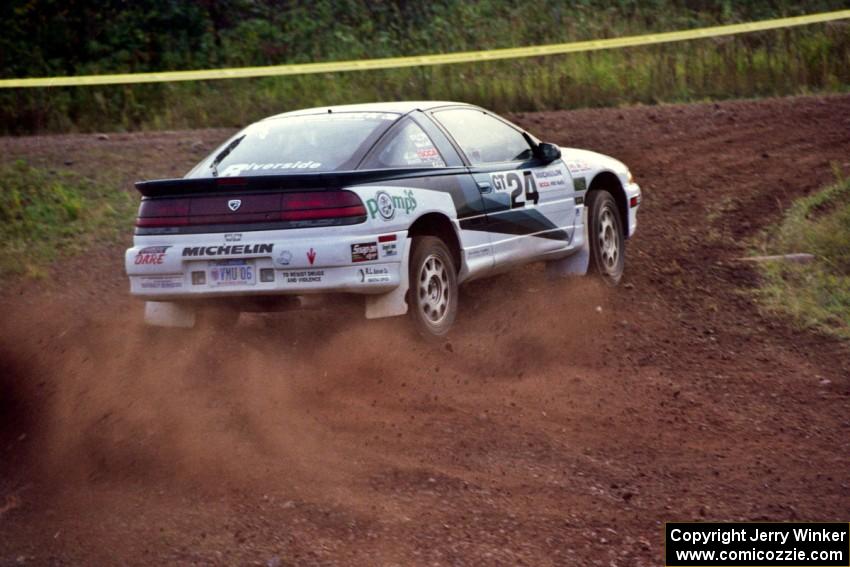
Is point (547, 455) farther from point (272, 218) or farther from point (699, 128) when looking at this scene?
point (699, 128)

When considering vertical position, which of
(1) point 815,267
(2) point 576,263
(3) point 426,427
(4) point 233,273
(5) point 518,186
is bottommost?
(1) point 815,267

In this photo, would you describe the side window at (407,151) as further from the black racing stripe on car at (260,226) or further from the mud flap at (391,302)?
the mud flap at (391,302)

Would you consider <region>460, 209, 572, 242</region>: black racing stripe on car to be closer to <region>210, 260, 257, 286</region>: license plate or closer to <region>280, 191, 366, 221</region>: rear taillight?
<region>280, 191, 366, 221</region>: rear taillight

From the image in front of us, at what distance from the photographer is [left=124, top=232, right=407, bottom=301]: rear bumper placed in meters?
7.60

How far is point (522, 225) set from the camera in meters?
9.25

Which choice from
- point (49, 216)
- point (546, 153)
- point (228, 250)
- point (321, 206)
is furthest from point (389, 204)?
point (49, 216)

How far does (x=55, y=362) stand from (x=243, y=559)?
3589 millimetres

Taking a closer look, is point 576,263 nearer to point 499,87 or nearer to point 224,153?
point 224,153

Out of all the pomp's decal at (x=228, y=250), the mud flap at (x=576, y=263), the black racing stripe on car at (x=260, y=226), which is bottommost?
the mud flap at (x=576, y=263)

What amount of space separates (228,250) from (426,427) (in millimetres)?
1779

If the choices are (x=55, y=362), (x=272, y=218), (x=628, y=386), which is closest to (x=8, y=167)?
(x=55, y=362)

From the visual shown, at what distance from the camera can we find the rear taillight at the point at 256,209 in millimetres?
7660

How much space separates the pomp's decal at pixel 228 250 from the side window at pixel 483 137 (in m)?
1.90

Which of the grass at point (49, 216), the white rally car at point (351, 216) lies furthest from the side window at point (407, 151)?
the grass at point (49, 216)
